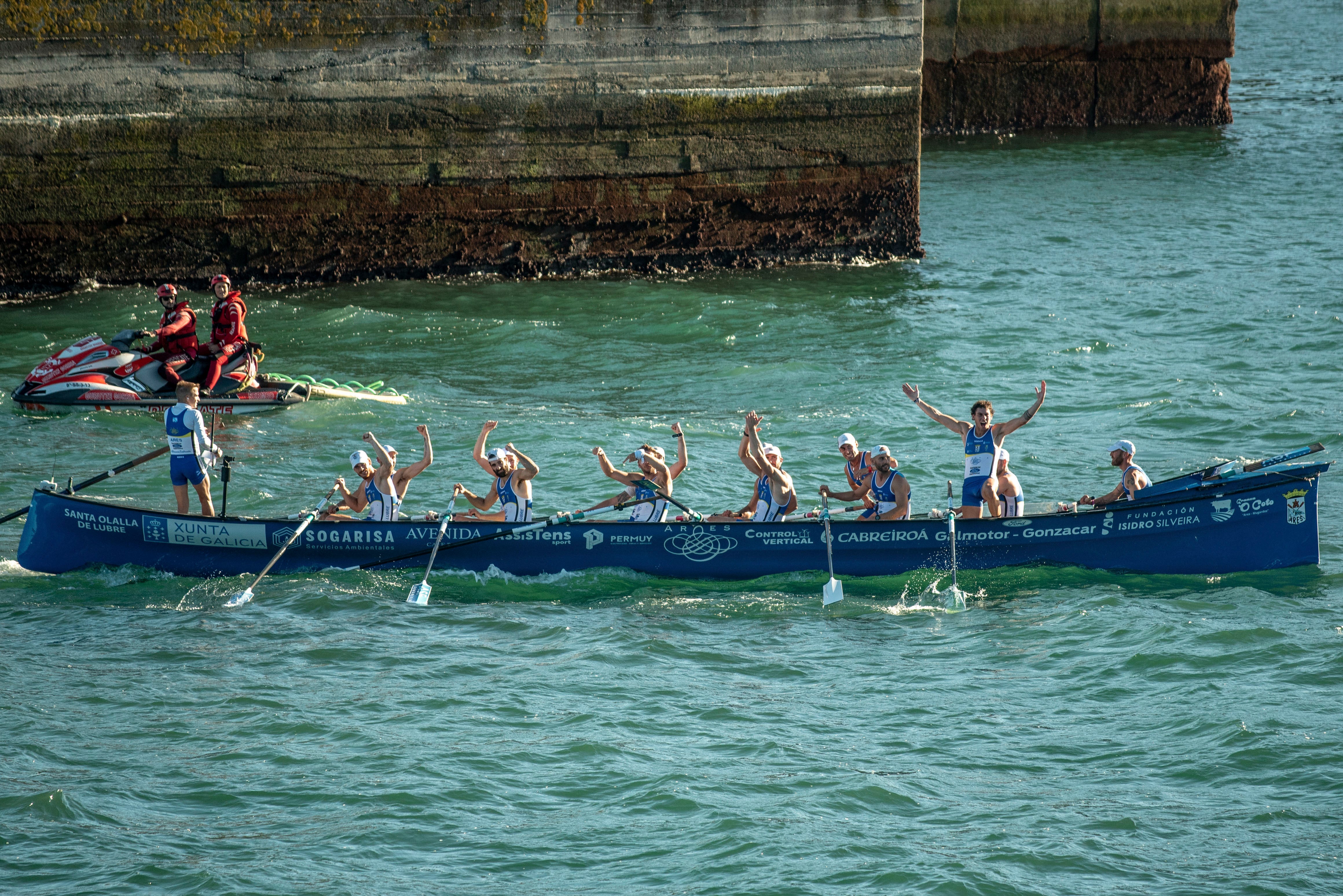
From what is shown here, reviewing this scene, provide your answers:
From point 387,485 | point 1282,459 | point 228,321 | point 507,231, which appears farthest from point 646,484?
point 507,231

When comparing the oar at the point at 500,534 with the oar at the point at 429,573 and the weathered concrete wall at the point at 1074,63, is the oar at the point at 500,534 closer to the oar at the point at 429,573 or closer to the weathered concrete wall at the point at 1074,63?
the oar at the point at 429,573

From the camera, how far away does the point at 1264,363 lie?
64.2ft

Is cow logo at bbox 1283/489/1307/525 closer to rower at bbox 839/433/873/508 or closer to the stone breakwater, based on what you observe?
rower at bbox 839/433/873/508

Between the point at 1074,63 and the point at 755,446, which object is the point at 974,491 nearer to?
the point at 755,446

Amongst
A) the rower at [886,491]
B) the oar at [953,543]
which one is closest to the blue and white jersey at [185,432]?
the rower at [886,491]

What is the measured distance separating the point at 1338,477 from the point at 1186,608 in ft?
14.7

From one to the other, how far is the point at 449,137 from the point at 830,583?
1241 cm

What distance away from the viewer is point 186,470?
1351 cm

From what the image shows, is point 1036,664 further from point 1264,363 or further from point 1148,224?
point 1148,224

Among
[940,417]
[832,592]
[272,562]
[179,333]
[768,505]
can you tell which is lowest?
[832,592]

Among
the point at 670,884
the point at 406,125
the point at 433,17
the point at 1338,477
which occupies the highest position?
the point at 433,17

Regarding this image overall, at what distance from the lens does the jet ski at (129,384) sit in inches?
696

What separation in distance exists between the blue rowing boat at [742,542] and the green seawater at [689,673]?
0.18m

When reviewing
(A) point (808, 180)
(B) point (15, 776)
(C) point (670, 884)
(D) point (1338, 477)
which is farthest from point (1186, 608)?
(A) point (808, 180)
